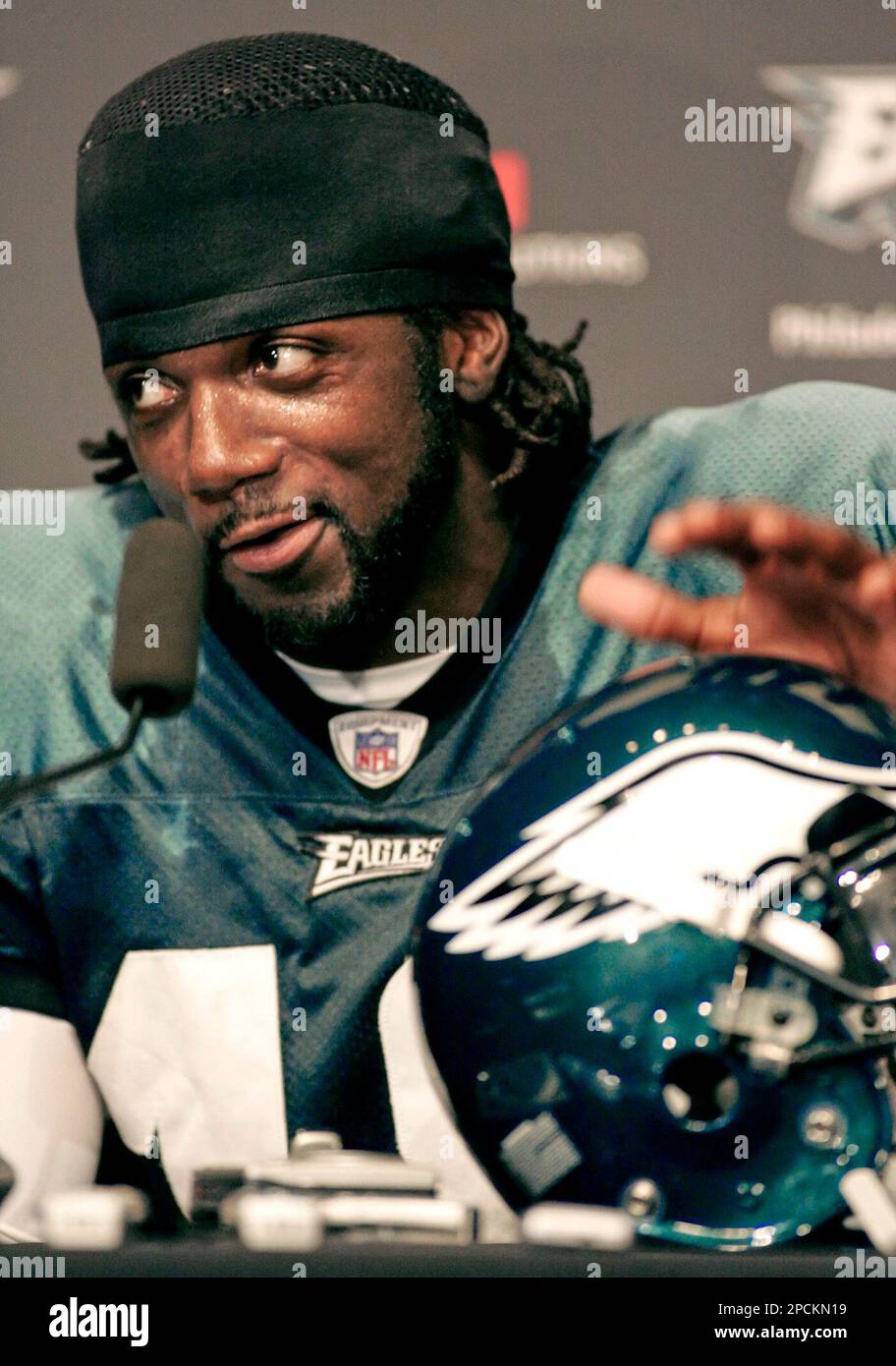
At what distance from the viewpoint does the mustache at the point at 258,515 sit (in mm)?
1375

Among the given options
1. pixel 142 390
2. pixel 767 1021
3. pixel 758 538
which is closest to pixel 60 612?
pixel 142 390

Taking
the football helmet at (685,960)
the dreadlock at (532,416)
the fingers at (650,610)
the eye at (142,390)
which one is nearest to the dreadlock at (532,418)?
the dreadlock at (532,416)

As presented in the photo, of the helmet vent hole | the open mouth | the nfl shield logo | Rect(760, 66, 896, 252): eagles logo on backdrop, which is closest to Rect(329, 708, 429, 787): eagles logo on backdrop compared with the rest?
the nfl shield logo

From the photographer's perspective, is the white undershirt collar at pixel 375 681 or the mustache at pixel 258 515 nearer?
the mustache at pixel 258 515

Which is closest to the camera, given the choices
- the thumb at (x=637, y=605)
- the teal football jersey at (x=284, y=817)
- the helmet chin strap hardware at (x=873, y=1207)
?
the helmet chin strap hardware at (x=873, y=1207)

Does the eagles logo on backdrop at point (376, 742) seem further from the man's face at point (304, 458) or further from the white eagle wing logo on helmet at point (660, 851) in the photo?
the white eagle wing logo on helmet at point (660, 851)

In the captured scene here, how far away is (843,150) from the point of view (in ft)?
5.77

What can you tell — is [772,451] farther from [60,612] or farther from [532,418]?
[60,612]

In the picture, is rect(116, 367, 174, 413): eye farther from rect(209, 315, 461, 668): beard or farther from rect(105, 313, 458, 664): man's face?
rect(209, 315, 461, 668): beard

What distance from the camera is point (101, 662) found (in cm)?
161

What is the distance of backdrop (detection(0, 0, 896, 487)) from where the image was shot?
1.74 metres

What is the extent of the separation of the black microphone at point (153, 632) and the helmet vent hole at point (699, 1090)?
343 millimetres

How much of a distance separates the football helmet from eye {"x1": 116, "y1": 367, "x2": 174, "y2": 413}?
0.50 metres
